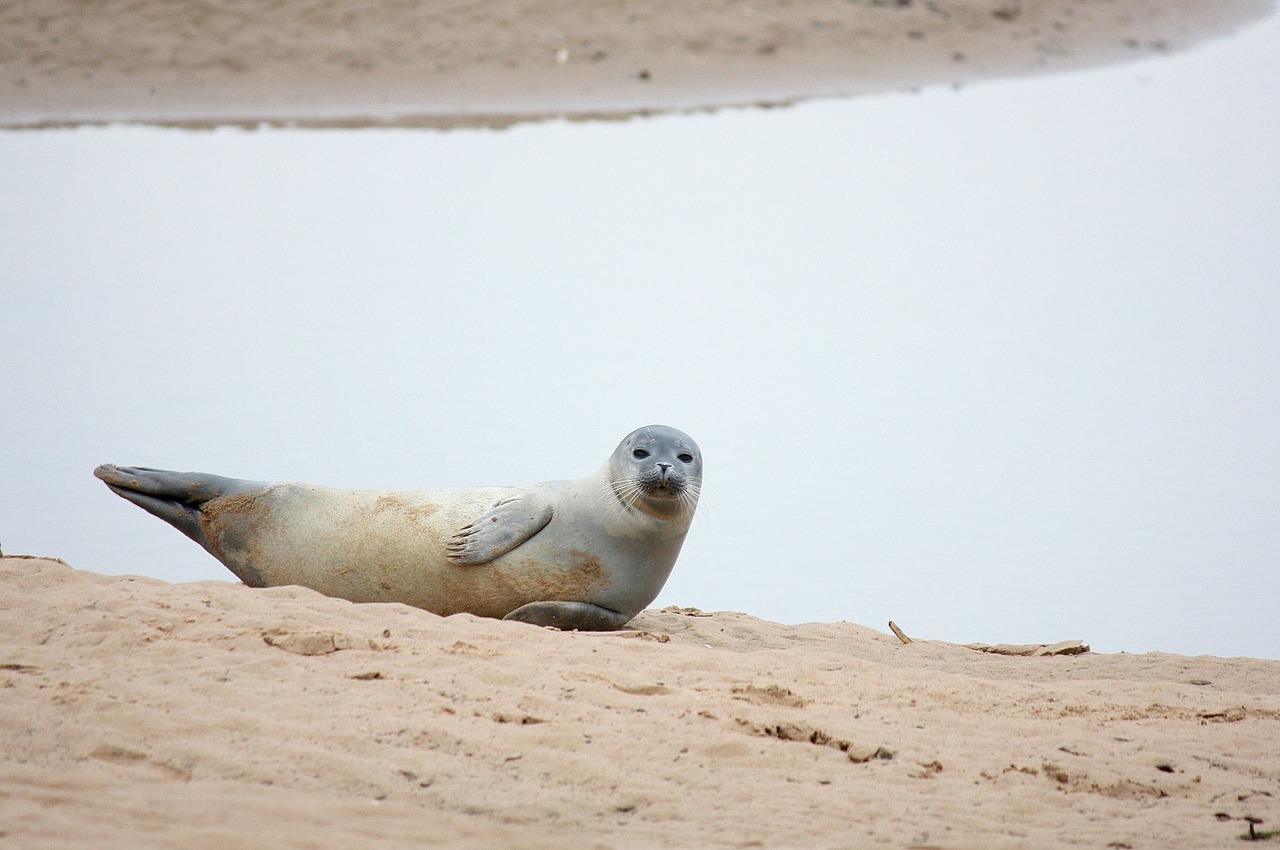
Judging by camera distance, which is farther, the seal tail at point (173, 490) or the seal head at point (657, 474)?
the seal tail at point (173, 490)

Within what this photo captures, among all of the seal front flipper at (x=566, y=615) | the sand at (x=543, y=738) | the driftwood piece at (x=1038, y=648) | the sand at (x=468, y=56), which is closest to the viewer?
the sand at (x=543, y=738)

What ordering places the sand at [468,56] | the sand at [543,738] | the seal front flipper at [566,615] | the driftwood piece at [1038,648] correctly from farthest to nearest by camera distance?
1. the sand at [468,56]
2. the driftwood piece at [1038,648]
3. the seal front flipper at [566,615]
4. the sand at [543,738]

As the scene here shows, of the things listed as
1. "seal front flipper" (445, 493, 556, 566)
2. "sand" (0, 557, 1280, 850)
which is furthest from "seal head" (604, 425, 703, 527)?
"sand" (0, 557, 1280, 850)

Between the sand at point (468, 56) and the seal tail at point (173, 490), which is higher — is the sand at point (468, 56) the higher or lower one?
the higher one

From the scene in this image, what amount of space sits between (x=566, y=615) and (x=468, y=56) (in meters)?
9.72

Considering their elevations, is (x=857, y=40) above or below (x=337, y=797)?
above

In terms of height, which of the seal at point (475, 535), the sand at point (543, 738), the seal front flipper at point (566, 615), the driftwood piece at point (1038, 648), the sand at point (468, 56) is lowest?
the sand at point (543, 738)

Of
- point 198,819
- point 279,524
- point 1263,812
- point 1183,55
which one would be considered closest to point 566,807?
point 198,819

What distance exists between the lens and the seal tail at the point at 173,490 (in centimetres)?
535

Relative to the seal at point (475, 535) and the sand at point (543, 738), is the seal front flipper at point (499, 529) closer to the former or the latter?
the seal at point (475, 535)

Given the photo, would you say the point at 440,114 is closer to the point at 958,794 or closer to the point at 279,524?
the point at 279,524

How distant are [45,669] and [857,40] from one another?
11662mm

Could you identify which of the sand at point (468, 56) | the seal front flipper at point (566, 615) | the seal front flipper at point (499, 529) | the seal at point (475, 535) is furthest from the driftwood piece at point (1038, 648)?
the sand at point (468, 56)

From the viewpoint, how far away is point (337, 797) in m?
3.07
